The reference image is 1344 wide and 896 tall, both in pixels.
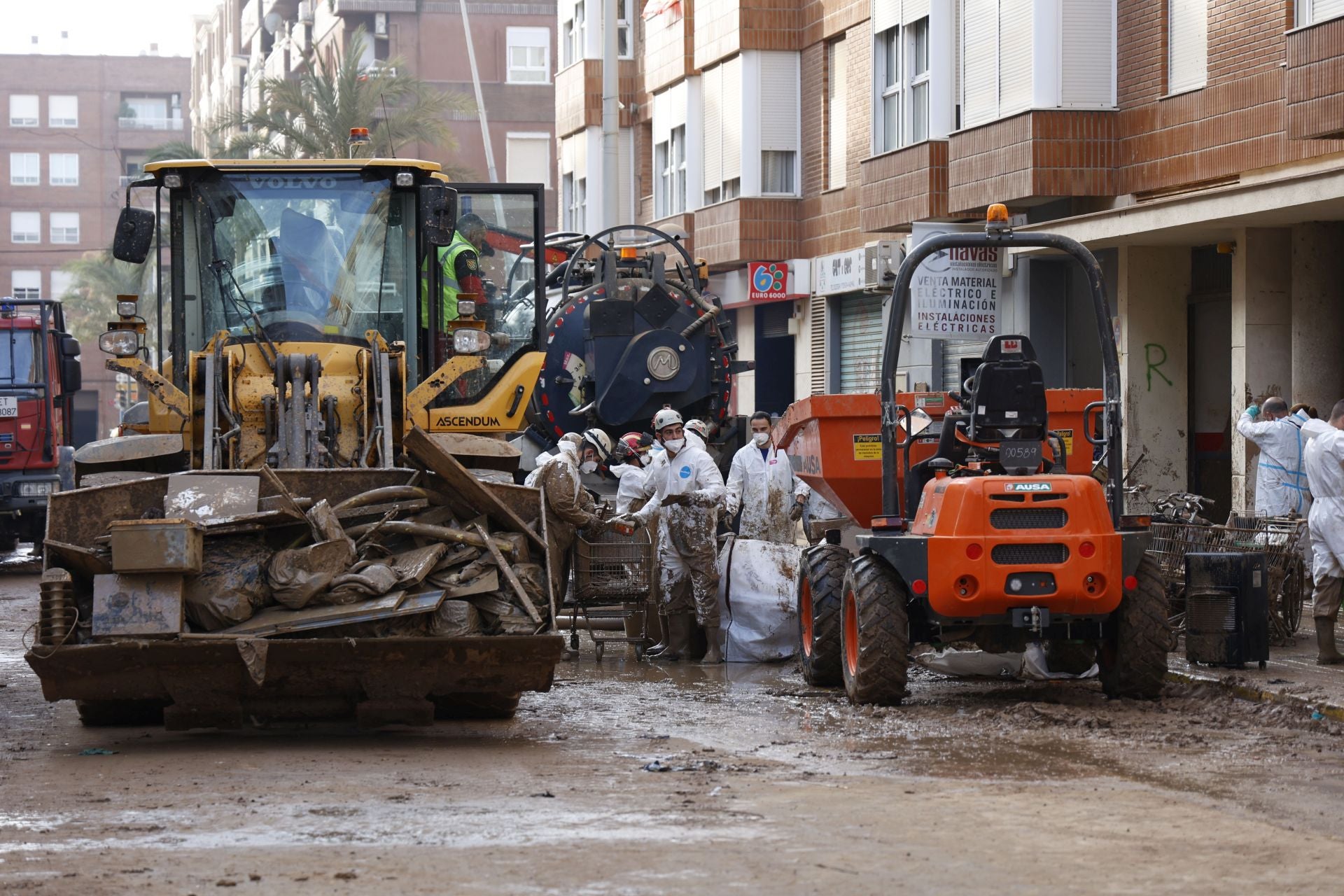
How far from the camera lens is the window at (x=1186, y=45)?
18594 mm

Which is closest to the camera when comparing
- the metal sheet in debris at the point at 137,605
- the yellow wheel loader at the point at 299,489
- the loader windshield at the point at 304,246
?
the metal sheet in debris at the point at 137,605

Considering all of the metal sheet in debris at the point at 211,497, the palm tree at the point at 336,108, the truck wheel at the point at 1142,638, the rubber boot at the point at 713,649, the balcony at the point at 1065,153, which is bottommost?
the rubber boot at the point at 713,649

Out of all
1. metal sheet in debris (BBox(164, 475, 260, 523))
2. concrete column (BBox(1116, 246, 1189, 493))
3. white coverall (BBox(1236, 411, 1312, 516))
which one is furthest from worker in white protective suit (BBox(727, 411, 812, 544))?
metal sheet in debris (BBox(164, 475, 260, 523))

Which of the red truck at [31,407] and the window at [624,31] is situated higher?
the window at [624,31]

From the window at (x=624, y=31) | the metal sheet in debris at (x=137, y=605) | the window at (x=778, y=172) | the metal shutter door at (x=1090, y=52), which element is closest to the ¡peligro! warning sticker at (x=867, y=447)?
the metal sheet in debris at (x=137, y=605)

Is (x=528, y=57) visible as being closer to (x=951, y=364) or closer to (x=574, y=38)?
(x=574, y=38)

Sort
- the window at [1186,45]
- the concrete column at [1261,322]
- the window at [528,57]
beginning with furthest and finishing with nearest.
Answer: the window at [528,57], the window at [1186,45], the concrete column at [1261,322]

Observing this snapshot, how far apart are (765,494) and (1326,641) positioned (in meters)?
5.24

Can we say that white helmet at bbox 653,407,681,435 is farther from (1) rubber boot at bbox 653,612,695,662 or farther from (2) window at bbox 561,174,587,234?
(2) window at bbox 561,174,587,234

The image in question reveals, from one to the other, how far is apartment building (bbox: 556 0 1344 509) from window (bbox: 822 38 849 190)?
0.05 m

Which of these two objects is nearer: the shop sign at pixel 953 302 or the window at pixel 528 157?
the shop sign at pixel 953 302

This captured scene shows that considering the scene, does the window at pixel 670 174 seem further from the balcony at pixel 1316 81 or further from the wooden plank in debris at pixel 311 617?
the wooden plank in debris at pixel 311 617

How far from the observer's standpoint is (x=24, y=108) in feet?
303

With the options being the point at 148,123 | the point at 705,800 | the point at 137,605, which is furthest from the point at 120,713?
the point at 148,123
